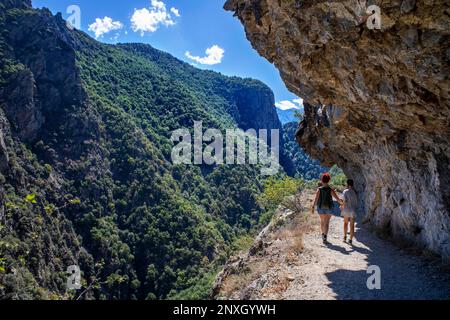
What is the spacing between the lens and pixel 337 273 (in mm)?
8562

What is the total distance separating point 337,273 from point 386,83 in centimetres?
494

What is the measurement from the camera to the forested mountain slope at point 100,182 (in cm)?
6081

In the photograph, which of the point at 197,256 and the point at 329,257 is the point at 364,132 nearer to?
the point at 329,257

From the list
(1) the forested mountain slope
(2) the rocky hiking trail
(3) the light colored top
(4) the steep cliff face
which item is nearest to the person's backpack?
(3) the light colored top

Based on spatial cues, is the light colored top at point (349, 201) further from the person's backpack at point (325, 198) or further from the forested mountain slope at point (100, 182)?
the forested mountain slope at point (100, 182)

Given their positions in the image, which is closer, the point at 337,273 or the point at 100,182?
the point at 337,273

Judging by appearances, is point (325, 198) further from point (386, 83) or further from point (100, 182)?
point (100, 182)

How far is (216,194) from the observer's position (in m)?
102

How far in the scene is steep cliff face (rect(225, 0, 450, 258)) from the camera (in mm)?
6680

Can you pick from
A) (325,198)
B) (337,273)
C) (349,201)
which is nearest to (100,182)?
(325,198)

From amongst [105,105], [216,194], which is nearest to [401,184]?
[216,194]

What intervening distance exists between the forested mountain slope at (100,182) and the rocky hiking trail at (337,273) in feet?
126

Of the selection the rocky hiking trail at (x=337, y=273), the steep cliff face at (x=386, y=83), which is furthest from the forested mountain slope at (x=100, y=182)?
the steep cliff face at (x=386, y=83)

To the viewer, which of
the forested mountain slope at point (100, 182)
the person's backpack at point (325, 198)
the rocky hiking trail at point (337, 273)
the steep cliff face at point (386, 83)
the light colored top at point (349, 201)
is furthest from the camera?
the forested mountain slope at point (100, 182)
